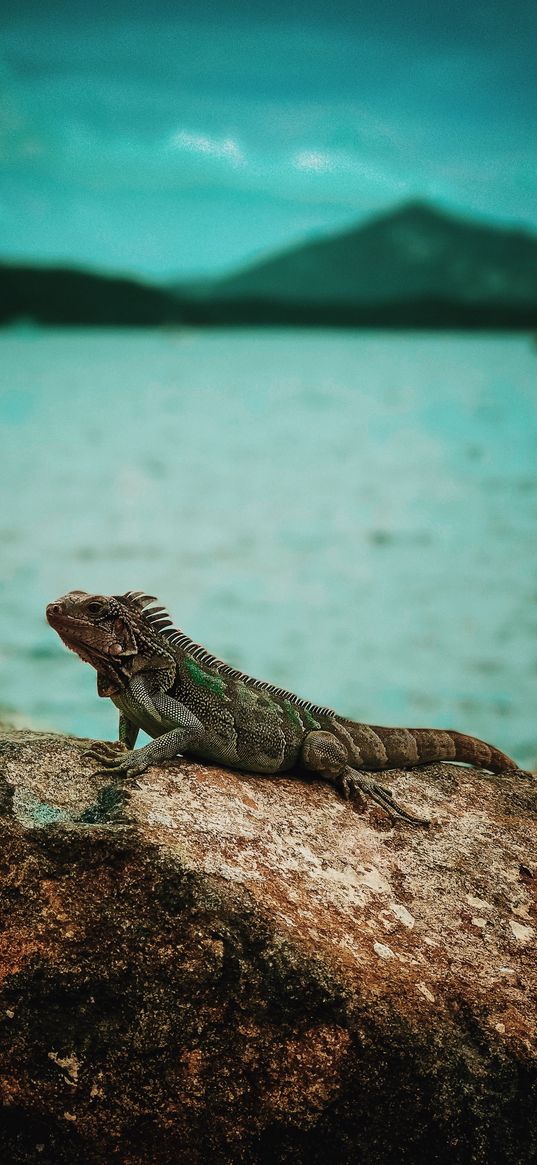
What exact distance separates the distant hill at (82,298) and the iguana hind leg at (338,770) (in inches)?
246

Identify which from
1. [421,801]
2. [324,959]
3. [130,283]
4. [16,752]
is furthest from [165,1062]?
[130,283]

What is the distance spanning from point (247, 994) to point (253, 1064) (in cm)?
21

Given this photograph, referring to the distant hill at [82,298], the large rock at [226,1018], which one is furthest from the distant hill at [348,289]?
the large rock at [226,1018]

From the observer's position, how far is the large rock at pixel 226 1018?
317 cm

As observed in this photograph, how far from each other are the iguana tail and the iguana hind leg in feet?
0.80

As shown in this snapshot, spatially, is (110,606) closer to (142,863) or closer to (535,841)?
(142,863)

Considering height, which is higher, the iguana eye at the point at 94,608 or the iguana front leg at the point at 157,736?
the iguana eye at the point at 94,608

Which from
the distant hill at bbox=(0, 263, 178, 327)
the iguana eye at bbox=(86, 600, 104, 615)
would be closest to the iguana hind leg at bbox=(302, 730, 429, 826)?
the iguana eye at bbox=(86, 600, 104, 615)

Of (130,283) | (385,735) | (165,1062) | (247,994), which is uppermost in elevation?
(130,283)

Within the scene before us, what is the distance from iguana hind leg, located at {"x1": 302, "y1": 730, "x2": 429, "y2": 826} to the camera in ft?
14.5

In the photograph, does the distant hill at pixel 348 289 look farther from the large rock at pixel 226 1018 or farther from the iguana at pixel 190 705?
the large rock at pixel 226 1018

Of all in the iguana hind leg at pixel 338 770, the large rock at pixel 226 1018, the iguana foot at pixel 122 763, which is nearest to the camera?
the large rock at pixel 226 1018

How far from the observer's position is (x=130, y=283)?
31.0ft

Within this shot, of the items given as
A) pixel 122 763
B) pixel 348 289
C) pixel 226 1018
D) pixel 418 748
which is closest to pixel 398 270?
pixel 348 289
